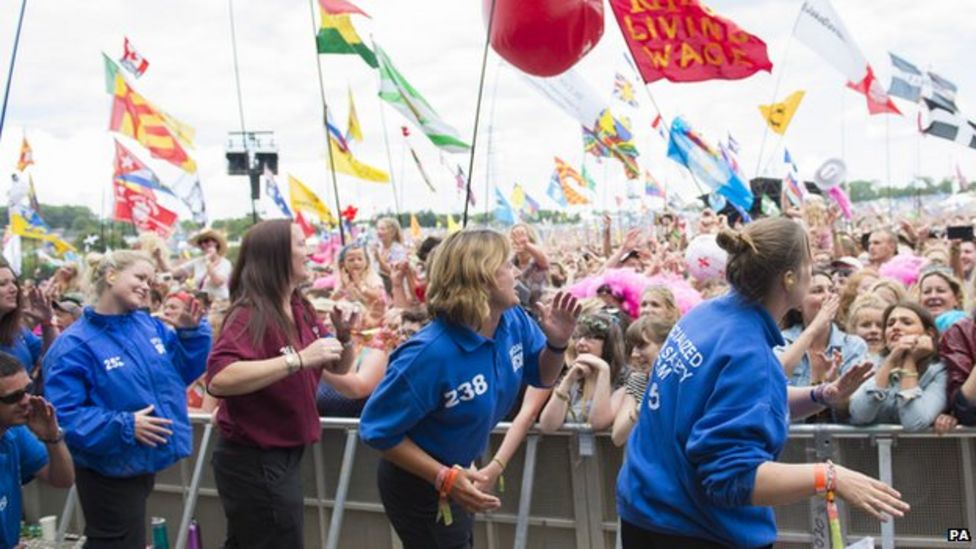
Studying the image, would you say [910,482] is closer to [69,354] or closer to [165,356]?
[165,356]

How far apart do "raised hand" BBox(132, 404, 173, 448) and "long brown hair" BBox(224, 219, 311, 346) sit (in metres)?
0.79

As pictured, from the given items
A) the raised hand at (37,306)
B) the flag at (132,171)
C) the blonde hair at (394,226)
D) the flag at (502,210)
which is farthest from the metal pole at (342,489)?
the flag at (502,210)

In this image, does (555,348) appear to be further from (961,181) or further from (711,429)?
(961,181)

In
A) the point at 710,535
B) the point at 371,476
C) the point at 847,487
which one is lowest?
the point at 371,476

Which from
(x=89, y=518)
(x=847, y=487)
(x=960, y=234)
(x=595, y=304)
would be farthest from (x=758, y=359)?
(x=960, y=234)

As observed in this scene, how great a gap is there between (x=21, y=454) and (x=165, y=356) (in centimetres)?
94

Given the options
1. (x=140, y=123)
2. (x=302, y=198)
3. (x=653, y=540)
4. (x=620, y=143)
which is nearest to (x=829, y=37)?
(x=620, y=143)

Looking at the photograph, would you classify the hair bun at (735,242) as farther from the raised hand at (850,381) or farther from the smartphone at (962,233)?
the smartphone at (962,233)

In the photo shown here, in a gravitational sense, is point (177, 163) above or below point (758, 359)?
above

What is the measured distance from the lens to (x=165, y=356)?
479cm

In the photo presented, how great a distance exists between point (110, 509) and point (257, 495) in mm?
995

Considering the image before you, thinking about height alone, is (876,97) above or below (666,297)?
above

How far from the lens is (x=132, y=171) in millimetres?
13930

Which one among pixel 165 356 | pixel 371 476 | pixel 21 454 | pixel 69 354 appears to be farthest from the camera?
pixel 371 476
